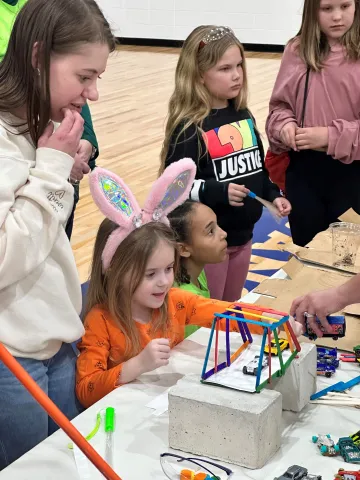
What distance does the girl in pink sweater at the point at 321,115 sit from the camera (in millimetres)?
2236

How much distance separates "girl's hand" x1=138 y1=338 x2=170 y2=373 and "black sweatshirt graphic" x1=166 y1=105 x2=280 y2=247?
0.83 metres

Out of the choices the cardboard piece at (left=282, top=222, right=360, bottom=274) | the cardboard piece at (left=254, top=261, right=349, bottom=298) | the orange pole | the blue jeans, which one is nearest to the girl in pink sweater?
the cardboard piece at (left=282, top=222, right=360, bottom=274)

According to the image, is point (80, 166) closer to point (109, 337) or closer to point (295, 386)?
point (109, 337)

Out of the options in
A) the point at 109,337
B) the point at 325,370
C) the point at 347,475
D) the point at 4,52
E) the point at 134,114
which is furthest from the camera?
the point at 134,114

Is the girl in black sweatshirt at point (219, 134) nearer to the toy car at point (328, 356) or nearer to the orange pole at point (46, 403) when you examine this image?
the toy car at point (328, 356)

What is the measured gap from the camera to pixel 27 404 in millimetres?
1324

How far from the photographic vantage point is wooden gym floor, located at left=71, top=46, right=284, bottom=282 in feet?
13.7

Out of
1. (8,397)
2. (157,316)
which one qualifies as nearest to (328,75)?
(157,316)

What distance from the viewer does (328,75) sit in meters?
2.26

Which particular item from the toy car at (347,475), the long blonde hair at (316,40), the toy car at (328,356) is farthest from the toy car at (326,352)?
the long blonde hair at (316,40)

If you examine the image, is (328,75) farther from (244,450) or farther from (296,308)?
(244,450)

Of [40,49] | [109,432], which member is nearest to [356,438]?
[109,432]

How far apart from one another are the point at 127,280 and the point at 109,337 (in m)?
0.12

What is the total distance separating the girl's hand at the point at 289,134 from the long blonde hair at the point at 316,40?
0.58ft
